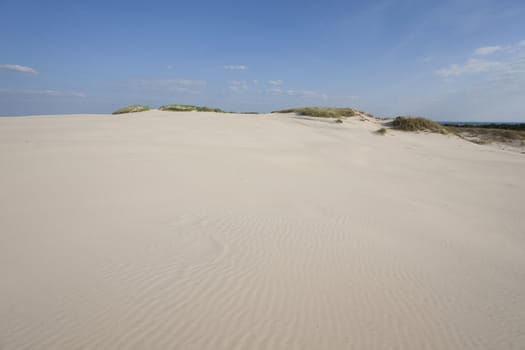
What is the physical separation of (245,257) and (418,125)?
1875cm

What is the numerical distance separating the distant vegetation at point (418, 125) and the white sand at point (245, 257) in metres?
11.6

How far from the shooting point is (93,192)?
445 centimetres

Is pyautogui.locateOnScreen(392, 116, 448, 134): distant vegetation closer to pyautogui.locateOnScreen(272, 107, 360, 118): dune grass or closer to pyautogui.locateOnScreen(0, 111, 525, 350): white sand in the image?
pyautogui.locateOnScreen(272, 107, 360, 118): dune grass

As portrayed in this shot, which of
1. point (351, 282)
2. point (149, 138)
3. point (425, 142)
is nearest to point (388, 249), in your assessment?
point (351, 282)

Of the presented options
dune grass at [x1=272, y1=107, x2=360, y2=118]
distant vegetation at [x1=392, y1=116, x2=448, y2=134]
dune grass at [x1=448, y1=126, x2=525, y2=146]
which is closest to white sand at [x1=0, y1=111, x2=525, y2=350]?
distant vegetation at [x1=392, y1=116, x2=448, y2=134]

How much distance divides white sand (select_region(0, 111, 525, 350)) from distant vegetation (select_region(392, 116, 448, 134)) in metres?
11.6

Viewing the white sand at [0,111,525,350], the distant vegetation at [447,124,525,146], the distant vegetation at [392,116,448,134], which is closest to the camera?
the white sand at [0,111,525,350]

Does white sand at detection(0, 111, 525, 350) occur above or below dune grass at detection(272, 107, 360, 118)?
below

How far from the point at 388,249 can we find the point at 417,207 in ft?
7.26

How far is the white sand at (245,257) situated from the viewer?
2.01m

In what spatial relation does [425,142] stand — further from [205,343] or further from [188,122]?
[205,343]

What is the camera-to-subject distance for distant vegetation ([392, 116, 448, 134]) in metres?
17.2

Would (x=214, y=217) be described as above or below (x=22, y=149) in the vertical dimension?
below

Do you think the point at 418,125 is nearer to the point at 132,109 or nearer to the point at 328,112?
the point at 328,112
